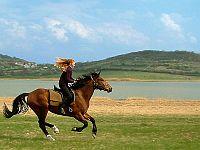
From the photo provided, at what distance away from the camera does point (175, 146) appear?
1450 cm

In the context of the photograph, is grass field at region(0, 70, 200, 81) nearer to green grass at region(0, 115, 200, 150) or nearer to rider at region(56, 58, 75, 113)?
green grass at region(0, 115, 200, 150)

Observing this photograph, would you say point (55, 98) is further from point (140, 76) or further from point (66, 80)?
point (140, 76)

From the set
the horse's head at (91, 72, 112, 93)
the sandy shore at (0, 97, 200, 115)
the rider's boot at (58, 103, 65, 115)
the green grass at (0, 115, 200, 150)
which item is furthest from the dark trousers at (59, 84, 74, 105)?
the sandy shore at (0, 97, 200, 115)

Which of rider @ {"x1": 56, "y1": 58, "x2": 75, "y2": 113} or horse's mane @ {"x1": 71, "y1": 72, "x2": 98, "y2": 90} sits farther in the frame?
horse's mane @ {"x1": 71, "y1": 72, "x2": 98, "y2": 90}

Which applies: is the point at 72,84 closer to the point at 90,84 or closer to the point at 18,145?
the point at 90,84

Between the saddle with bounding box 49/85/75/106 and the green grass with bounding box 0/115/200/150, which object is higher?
the saddle with bounding box 49/85/75/106

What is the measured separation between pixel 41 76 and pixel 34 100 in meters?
164

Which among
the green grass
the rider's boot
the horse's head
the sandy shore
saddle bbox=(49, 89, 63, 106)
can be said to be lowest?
the sandy shore

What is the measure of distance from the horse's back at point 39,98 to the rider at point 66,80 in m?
0.54

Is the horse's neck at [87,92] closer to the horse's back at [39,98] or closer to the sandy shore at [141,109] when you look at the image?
the horse's back at [39,98]

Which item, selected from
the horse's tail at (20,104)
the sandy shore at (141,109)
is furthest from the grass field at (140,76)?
the horse's tail at (20,104)

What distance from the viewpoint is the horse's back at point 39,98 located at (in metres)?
15.1

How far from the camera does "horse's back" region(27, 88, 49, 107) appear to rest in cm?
1509

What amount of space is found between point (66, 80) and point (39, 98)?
3.53ft
